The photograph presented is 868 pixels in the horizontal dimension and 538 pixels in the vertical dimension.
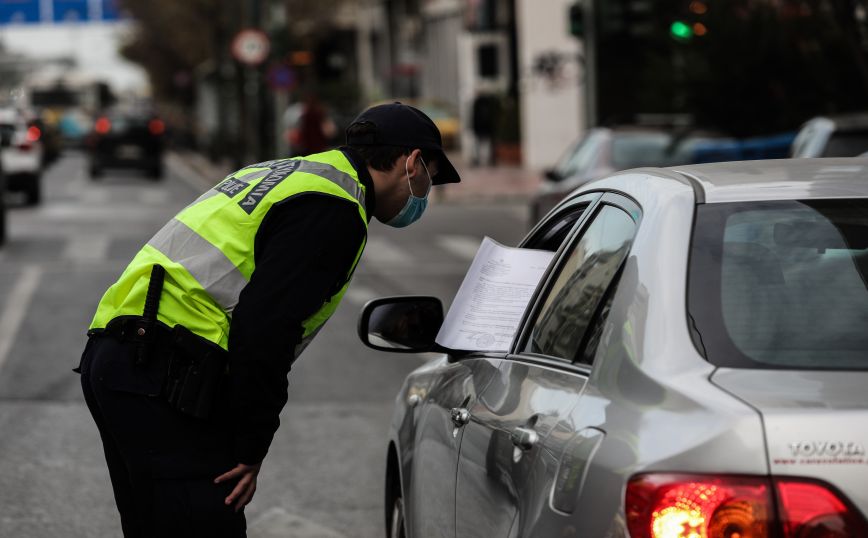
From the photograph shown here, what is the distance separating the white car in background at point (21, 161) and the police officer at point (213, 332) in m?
Answer: 25.6

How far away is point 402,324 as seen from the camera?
456cm

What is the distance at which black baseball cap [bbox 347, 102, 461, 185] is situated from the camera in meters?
4.09

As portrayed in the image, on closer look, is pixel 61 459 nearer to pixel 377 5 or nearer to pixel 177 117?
pixel 377 5

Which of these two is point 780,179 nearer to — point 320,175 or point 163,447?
point 320,175

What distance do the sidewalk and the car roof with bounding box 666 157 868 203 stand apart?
25298mm

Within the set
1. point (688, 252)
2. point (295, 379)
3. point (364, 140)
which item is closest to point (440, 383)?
point (364, 140)

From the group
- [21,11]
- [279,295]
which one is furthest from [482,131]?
[21,11]

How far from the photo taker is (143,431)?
3.97 meters

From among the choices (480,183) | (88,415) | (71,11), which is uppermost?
(71,11)

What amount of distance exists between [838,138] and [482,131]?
30.2 metres

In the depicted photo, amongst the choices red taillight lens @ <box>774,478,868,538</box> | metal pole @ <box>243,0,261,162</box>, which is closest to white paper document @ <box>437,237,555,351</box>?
red taillight lens @ <box>774,478,868,538</box>

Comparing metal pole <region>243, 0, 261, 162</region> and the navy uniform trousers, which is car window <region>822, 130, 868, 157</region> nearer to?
the navy uniform trousers

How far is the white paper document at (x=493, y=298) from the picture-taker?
169 inches

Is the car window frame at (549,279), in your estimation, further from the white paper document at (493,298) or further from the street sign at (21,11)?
the street sign at (21,11)
